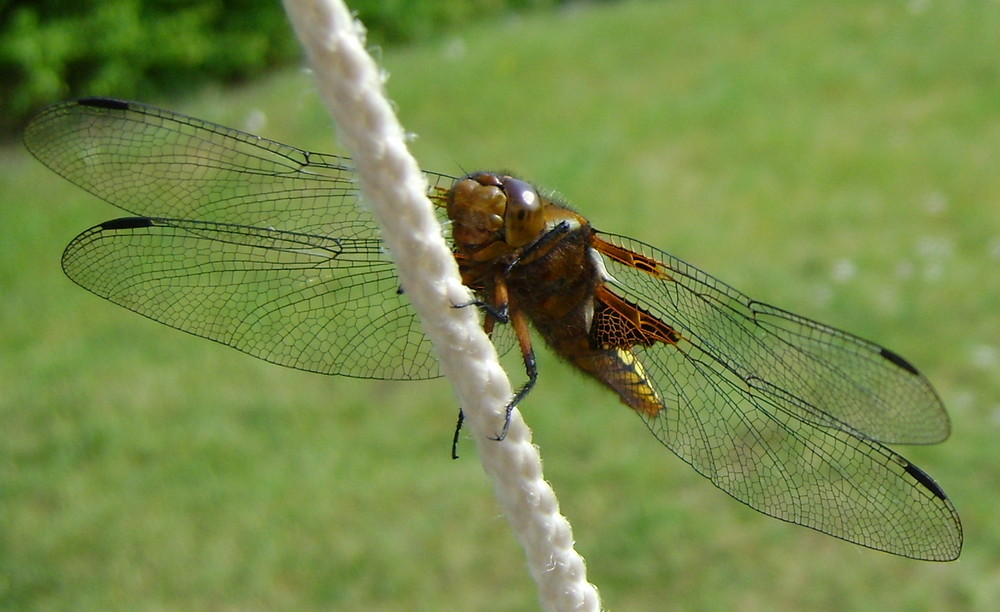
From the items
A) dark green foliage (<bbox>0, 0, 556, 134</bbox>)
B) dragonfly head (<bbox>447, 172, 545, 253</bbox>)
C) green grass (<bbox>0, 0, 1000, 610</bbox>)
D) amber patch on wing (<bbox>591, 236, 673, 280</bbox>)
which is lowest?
dragonfly head (<bbox>447, 172, 545, 253</bbox>)

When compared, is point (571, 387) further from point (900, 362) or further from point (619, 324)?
point (619, 324)

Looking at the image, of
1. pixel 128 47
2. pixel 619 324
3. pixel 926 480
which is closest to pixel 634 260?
pixel 619 324

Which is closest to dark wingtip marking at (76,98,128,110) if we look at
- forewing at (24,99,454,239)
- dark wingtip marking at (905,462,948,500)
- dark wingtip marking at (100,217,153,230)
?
forewing at (24,99,454,239)

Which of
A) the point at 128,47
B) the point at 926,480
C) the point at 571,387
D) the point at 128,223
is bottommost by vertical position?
the point at 926,480

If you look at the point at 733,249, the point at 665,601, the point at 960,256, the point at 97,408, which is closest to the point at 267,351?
the point at 665,601

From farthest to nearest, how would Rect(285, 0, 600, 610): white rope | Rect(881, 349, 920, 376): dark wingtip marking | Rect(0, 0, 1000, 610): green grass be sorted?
Rect(0, 0, 1000, 610): green grass → Rect(881, 349, 920, 376): dark wingtip marking → Rect(285, 0, 600, 610): white rope

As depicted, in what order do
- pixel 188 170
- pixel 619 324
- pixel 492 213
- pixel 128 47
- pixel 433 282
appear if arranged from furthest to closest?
pixel 128 47, pixel 188 170, pixel 619 324, pixel 492 213, pixel 433 282

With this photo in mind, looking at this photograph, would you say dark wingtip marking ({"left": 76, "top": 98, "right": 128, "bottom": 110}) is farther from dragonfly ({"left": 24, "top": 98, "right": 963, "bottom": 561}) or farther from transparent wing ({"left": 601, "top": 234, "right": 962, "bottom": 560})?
transparent wing ({"left": 601, "top": 234, "right": 962, "bottom": 560})
